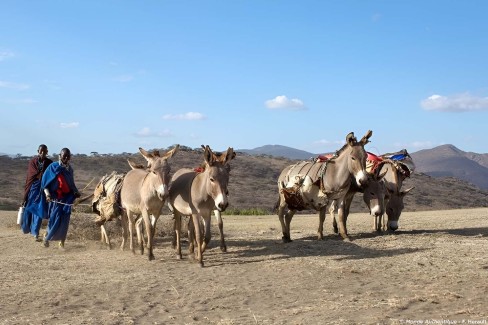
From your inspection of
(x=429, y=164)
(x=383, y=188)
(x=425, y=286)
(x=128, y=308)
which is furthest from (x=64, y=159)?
(x=429, y=164)

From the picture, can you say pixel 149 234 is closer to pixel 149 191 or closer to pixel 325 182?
pixel 149 191

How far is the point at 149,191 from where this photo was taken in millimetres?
10547

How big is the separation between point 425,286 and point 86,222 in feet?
34.1

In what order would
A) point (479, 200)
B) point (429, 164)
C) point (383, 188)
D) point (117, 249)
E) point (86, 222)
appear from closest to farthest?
point (117, 249), point (383, 188), point (86, 222), point (479, 200), point (429, 164)

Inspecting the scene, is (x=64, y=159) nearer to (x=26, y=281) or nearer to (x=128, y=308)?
(x=26, y=281)

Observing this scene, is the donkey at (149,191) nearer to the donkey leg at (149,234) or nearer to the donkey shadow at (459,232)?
the donkey leg at (149,234)

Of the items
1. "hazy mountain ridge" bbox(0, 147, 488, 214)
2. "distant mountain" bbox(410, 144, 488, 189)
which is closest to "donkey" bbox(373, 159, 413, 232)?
"hazy mountain ridge" bbox(0, 147, 488, 214)

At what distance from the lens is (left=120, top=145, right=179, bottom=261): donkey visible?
33.6ft

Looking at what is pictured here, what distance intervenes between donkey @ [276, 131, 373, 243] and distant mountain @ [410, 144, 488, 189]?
258 feet

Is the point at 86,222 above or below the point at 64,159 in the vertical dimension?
below

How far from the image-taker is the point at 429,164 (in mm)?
105375

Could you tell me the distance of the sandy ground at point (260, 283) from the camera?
6.48m

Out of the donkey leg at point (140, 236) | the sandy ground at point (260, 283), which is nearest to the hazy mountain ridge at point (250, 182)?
the donkey leg at point (140, 236)

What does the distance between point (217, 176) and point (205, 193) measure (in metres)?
0.50
